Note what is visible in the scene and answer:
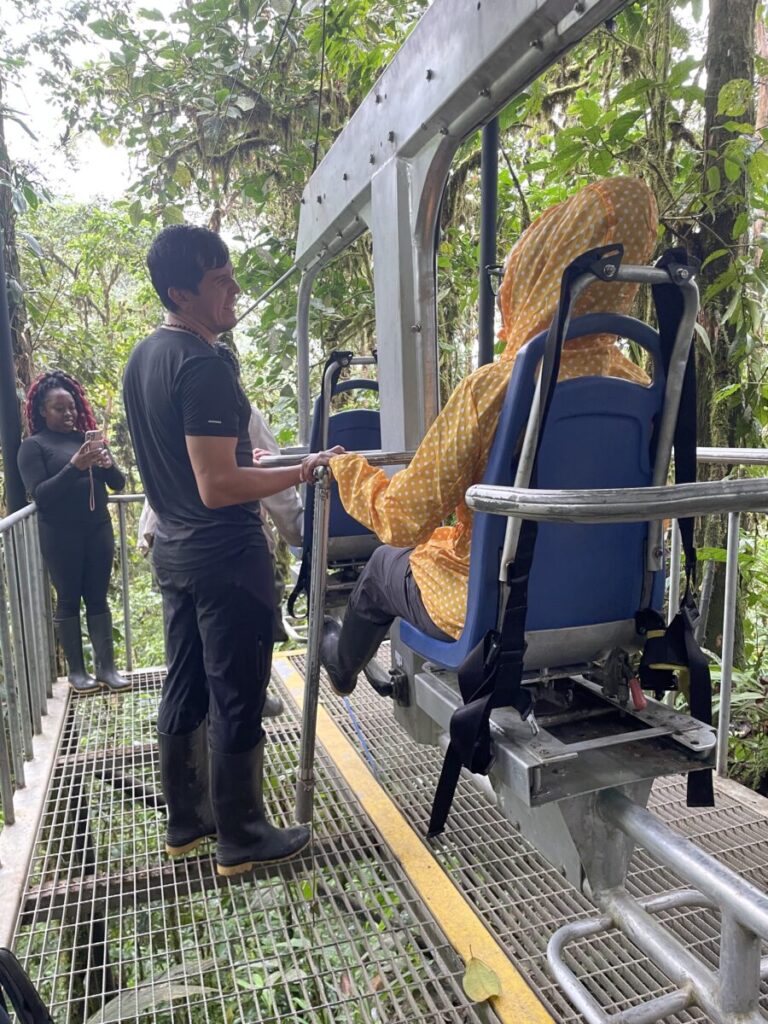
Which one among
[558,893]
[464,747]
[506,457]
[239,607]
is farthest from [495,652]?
[558,893]

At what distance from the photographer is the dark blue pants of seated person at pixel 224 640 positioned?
186cm

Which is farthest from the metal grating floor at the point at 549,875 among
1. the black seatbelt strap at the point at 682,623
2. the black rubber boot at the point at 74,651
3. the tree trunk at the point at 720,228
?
the black rubber boot at the point at 74,651

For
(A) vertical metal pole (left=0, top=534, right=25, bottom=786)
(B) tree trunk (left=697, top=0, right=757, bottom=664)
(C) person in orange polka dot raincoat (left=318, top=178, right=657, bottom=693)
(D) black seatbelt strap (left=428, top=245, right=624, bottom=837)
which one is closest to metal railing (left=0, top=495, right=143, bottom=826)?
(A) vertical metal pole (left=0, top=534, right=25, bottom=786)

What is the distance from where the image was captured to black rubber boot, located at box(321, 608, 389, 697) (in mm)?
2064

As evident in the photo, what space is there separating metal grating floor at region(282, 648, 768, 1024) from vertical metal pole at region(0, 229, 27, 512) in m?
1.91

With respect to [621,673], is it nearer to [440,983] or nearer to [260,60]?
[440,983]

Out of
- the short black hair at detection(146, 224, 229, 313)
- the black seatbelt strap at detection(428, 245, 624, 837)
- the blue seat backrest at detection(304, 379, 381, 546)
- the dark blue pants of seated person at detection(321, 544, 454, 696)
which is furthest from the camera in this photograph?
the blue seat backrest at detection(304, 379, 381, 546)

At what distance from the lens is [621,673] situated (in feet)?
4.77

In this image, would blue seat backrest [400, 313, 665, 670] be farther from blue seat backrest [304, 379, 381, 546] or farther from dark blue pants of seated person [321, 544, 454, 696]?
blue seat backrest [304, 379, 381, 546]

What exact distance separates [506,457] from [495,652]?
0.34 metres

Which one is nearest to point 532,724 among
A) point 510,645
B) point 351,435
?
point 510,645

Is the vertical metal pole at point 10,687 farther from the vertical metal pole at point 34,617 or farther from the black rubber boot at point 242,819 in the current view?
the black rubber boot at point 242,819

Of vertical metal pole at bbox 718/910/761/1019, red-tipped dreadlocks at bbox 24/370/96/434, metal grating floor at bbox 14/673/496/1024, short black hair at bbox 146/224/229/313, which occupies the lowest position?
metal grating floor at bbox 14/673/496/1024

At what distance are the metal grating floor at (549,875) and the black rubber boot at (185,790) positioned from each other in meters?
0.60
